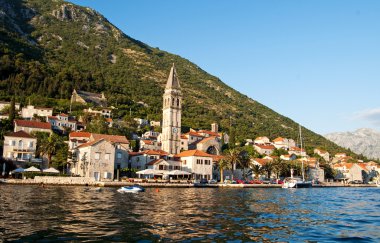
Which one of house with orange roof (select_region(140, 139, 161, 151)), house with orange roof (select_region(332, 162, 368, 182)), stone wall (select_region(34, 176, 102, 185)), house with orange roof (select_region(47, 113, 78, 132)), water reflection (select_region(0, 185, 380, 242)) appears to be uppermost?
house with orange roof (select_region(47, 113, 78, 132))

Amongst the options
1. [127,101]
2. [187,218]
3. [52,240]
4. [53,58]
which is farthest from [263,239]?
[53,58]

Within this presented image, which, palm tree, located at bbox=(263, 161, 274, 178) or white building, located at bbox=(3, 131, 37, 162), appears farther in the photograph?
palm tree, located at bbox=(263, 161, 274, 178)

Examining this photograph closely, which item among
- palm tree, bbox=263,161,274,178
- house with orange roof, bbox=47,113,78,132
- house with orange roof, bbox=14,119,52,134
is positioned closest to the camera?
house with orange roof, bbox=14,119,52,134

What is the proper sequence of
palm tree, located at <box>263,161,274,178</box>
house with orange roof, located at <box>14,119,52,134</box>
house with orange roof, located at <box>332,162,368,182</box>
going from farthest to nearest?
house with orange roof, located at <box>332,162,368,182</box>, palm tree, located at <box>263,161,274,178</box>, house with orange roof, located at <box>14,119,52,134</box>

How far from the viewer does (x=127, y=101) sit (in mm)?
153375

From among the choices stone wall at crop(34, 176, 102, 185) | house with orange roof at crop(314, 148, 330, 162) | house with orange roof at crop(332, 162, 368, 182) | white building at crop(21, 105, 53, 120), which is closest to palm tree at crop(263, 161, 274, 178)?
house with orange roof at crop(332, 162, 368, 182)

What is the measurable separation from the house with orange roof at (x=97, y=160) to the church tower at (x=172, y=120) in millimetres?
24788

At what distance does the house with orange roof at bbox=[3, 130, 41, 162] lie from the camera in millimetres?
70250

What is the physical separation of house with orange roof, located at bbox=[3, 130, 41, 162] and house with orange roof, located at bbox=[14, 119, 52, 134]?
37.4ft

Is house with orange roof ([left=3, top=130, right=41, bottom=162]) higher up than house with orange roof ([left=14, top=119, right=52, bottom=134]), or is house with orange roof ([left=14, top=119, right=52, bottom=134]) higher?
house with orange roof ([left=14, top=119, right=52, bottom=134])

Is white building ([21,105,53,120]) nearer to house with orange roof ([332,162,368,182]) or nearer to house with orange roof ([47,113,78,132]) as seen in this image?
house with orange roof ([47,113,78,132])

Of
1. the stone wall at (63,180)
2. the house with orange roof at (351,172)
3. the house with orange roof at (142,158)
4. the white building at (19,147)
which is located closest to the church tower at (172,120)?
the house with orange roof at (142,158)

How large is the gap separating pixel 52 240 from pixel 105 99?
425 ft

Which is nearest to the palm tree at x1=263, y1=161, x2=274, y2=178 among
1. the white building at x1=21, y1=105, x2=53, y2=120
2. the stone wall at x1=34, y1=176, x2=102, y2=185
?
the stone wall at x1=34, y1=176, x2=102, y2=185
